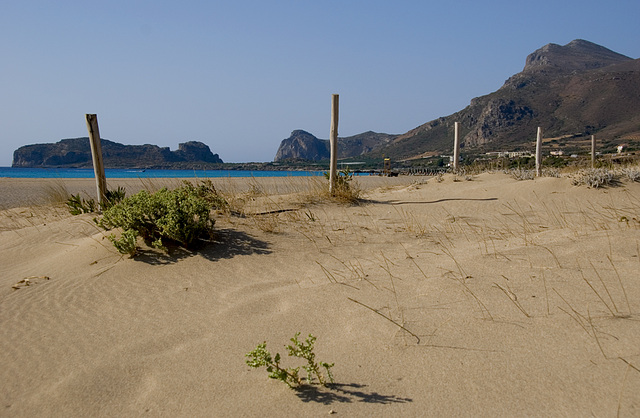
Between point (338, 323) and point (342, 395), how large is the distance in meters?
0.91

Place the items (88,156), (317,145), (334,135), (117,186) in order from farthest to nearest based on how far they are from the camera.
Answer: (317,145) < (88,156) < (117,186) < (334,135)

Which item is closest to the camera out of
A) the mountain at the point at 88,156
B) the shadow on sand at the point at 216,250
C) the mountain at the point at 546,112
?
the shadow on sand at the point at 216,250

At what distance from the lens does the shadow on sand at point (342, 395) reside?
2.38 meters

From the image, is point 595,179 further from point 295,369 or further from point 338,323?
point 295,369

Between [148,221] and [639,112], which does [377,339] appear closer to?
[148,221]

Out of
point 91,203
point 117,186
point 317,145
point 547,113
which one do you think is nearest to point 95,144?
point 91,203

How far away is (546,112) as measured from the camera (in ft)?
217

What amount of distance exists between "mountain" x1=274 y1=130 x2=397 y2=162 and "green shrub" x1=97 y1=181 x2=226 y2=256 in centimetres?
11892

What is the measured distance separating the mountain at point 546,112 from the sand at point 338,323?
51952 millimetres

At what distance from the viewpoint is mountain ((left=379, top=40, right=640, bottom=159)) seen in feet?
191

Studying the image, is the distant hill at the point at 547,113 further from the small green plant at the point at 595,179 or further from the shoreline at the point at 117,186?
the small green plant at the point at 595,179

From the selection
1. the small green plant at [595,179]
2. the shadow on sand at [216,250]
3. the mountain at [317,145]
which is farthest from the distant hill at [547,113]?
the shadow on sand at [216,250]

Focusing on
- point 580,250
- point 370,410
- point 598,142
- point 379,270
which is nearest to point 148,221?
point 379,270

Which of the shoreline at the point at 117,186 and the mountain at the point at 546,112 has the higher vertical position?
the mountain at the point at 546,112
